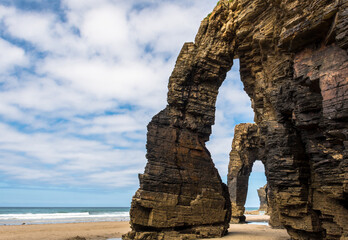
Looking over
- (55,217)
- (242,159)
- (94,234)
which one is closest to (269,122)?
(94,234)

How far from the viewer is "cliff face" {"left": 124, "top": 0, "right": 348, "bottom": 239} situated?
12.1 meters

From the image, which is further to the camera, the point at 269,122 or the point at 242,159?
the point at 242,159

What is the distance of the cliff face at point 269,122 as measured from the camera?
12086mm

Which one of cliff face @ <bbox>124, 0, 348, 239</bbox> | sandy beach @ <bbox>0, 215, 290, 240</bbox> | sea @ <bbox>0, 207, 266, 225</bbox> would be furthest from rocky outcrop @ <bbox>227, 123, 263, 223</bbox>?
sea @ <bbox>0, 207, 266, 225</bbox>

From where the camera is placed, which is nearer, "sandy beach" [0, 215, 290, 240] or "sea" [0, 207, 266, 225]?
"sandy beach" [0, 215, 290, 240]

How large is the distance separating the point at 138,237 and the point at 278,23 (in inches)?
723

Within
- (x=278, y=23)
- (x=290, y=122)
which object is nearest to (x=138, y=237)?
(x=290, y=122)

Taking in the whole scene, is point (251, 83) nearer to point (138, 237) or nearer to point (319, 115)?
point (319, 115)

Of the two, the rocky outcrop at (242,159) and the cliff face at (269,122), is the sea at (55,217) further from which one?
the cliff face at (269,122)

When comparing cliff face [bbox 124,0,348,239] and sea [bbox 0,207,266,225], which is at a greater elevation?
cliff face [bbox 124,0,348,239]

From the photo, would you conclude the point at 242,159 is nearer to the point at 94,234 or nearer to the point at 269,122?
the point at 94,234

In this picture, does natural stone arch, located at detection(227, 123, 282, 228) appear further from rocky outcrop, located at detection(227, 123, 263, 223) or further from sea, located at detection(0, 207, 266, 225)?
sea, located at detection(0, 207, 266, 225)

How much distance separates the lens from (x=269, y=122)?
17.7m

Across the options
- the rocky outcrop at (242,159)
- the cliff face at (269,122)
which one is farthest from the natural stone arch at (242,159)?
the cliff face at (269,122)
